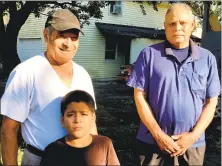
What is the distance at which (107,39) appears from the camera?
66.7ft

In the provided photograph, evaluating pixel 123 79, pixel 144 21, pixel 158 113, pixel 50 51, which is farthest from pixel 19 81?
pixel 144 21

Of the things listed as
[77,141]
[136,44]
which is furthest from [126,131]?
[136,44]

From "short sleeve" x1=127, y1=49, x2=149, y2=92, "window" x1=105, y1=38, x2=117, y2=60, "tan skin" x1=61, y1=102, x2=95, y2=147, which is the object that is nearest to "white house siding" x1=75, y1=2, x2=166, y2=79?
"window" x1=105, y1=38, x2=117, y2=60

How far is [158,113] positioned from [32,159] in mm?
1000

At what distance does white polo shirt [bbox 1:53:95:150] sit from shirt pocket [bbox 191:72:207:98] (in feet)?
2.98

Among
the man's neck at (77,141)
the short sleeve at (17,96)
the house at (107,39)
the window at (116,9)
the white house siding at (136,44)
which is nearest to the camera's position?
the short sleeve at (17,96)

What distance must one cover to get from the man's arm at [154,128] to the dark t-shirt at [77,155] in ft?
1.63

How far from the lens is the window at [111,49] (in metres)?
20.5

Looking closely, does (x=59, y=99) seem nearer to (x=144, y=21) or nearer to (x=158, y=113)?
(x=158, y=113)

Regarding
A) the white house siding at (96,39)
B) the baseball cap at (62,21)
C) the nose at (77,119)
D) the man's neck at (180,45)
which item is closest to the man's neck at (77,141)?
the nose at (77,119)

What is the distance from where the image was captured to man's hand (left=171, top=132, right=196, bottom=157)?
2510 mm

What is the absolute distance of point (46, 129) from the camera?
6.93ft

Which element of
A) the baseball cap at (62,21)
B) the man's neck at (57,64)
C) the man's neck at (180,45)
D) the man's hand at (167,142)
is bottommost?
the man's hand at (167,142)

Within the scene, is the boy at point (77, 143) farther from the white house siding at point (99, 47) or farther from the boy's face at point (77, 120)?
the white house siding at point (99, 47)
